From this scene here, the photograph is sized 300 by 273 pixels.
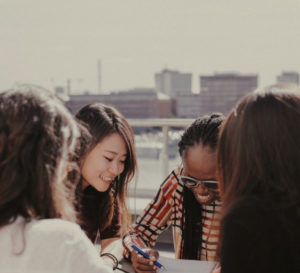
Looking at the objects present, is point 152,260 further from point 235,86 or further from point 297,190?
point 235,86

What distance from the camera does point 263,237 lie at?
86 centimetres

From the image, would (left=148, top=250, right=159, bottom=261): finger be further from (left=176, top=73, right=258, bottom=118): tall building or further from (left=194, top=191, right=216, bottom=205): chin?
(left=176, top=73, right=258, bottom=118): tall building

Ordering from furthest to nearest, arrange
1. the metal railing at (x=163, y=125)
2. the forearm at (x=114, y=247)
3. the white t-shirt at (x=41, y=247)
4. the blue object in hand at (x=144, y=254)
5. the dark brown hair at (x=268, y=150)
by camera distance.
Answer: the metal railing at (x=163, y=125) < the forearm at (x=114, y=247) < the blue object in hand at (x=144, y=254) < the dark brown hair at (x=268, y=150) < the white t-shirt at (x=41, y=247)

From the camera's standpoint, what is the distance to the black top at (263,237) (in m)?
0.86

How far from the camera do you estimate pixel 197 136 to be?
1651 mm

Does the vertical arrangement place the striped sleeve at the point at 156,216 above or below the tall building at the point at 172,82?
above

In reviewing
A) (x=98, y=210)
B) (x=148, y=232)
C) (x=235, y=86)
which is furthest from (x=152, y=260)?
(x=235, y=86)

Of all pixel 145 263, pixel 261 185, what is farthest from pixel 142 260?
pixel 261 185

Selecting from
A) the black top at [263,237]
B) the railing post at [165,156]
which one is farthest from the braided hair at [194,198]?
the railing post at [165,156]

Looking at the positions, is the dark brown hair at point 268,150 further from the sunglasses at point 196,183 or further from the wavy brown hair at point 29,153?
the sunglasses at point 196,183

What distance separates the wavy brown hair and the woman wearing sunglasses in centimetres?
67

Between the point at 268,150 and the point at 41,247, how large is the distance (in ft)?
1.73

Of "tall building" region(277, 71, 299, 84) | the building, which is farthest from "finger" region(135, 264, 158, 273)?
the building

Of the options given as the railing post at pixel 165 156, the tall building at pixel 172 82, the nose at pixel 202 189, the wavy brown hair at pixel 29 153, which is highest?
the wavy brown hair at pixel 29 153
